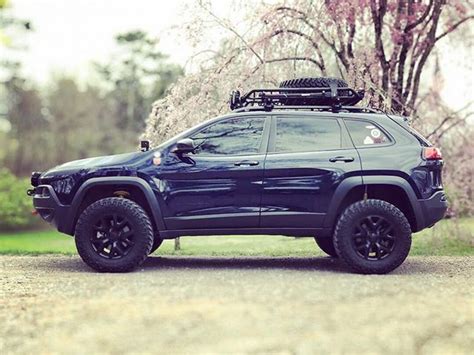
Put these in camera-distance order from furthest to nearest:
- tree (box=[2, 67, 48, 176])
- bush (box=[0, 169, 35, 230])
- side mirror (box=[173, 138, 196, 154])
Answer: tree (box=[2, 67, 48, 176]), bush (box=[0, 169, 35, 230]), side mirror (box=[173, 138, 196, 154])

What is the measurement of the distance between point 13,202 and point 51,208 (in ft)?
68.4

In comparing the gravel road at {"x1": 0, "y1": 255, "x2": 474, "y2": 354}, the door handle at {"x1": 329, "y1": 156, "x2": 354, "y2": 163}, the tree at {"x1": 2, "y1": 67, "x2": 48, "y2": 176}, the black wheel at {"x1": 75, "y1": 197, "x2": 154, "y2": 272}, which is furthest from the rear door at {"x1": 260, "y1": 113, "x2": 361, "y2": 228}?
the tree at {"x1": 2, "y1": 67, "x2": 48, "y2": 176}

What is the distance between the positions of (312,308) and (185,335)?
1114mm

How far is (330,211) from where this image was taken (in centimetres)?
762

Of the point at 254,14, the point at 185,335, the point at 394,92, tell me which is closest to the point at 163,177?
the point at 185,335

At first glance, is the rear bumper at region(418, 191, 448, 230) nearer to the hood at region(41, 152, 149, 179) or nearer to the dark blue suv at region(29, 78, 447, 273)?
the dark blue suv at region(29, 78, 447, 273)

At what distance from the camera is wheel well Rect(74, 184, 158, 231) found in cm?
783

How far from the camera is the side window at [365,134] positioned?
7832 millimetres

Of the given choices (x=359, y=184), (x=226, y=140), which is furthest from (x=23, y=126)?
(x=359, y=184)

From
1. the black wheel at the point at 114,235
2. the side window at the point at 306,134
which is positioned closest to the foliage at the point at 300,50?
the side window at the point at 306,134

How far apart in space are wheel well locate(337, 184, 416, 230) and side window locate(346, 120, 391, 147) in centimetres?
49

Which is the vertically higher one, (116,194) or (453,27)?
(453,27)

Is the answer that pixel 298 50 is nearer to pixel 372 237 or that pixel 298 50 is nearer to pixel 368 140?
pixel 368 140

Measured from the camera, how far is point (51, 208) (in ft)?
25.8
